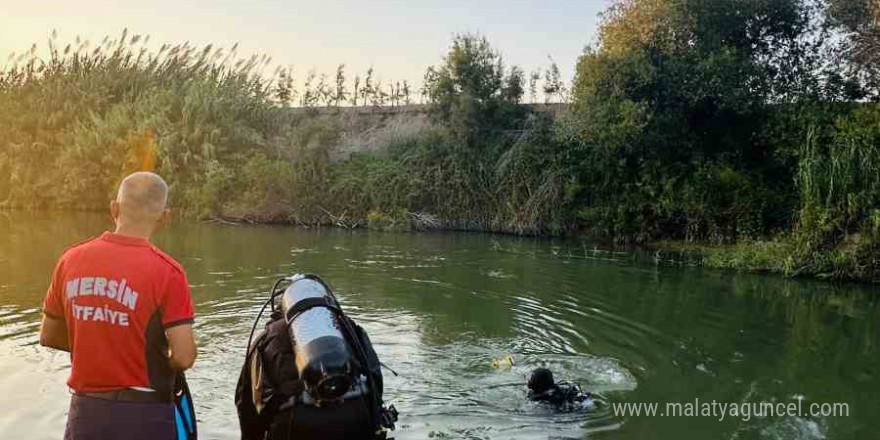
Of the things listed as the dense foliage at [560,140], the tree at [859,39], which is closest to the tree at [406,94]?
the dense foliage at [560,140]

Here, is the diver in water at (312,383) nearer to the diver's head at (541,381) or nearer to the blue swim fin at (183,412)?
the blue swim fin at (183,412)

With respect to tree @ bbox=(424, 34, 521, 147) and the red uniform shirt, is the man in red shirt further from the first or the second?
tree @ bbox=(424, 34, 521, 147)

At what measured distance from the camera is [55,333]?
292 cm

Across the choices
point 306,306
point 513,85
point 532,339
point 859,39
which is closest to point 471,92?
point 513,85

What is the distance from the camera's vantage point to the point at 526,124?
2305 centimetres

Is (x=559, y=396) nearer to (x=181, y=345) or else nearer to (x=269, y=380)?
(x=269, y=380)

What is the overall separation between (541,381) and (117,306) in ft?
12.2

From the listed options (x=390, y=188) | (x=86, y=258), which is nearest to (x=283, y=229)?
(x=390, y=188)

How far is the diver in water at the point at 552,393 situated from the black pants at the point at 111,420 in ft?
11.4

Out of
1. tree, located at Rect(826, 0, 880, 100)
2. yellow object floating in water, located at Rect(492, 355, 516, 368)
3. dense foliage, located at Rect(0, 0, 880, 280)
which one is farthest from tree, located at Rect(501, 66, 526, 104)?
yellow object floating in water, located at Rect(492, 355, 516, 368)

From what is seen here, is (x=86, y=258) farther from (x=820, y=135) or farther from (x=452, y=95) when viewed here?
(x=452, y=95)

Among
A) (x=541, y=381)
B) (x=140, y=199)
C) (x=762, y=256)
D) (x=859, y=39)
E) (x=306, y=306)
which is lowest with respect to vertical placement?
(x=541, y=381)

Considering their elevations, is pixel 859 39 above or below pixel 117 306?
above

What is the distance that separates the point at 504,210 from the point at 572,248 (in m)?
4.44
